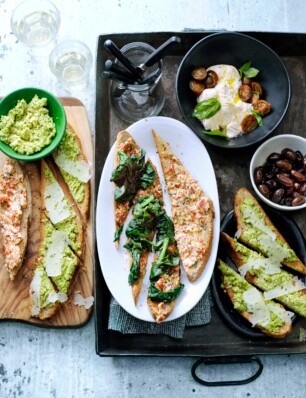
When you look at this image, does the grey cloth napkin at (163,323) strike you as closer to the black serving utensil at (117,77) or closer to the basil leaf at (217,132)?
the basil leaf at (217,132)

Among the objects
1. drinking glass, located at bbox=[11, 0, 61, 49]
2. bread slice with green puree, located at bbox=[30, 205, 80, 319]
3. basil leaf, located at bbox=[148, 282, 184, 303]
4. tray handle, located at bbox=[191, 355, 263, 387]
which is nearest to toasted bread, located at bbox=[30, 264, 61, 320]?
bread slice with green puree, located at bbox=[30, 205, 80, 319]

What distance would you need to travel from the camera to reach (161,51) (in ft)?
9.41

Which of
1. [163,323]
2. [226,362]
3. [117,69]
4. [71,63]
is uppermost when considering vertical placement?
[117,69]

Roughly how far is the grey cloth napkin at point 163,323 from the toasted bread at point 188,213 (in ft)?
0.63

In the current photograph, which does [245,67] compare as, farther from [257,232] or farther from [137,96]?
[257,232]

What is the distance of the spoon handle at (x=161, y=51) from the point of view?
282 cm

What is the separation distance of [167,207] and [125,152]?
0.37 m

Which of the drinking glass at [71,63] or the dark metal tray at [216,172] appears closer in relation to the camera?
the dark metal tray at [216,172]

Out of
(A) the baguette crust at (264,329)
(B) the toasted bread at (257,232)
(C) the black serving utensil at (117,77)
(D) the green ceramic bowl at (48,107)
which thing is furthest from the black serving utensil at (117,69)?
(A) the baguette crust at (264,329)

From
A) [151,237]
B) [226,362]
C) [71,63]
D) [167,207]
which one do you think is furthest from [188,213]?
[71,63]

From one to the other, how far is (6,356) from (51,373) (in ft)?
0.87

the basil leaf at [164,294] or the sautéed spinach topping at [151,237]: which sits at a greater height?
the sautéed spinach topping at [151,237]

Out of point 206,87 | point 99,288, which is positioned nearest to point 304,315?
point 99,288

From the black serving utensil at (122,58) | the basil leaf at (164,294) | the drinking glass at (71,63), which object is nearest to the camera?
the black serving utensil at (122,58)
